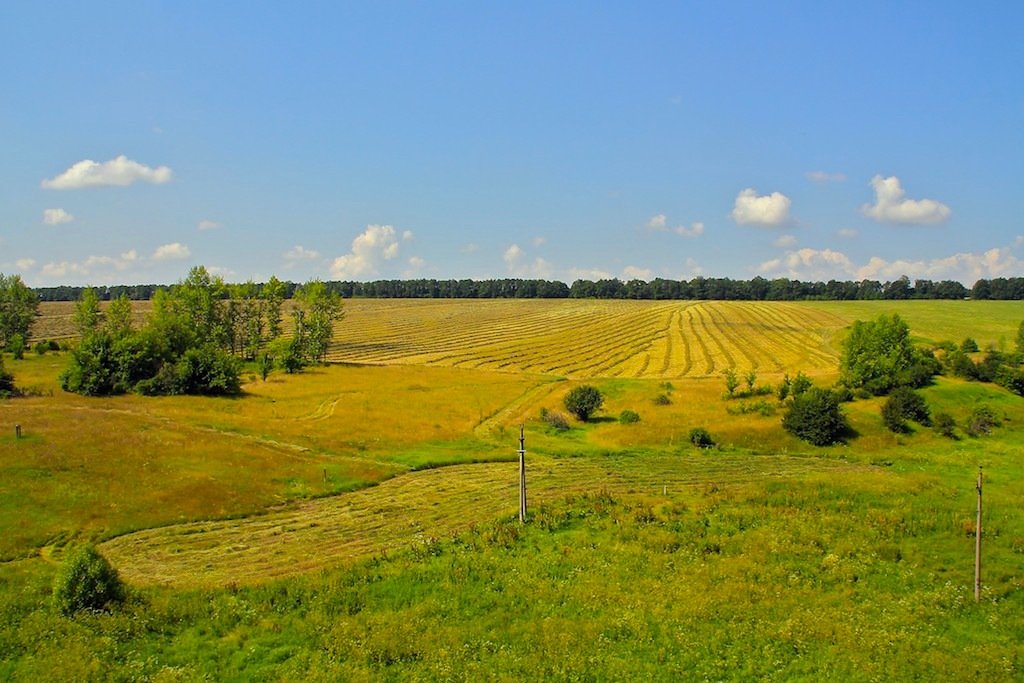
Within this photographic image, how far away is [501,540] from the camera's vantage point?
3350cm

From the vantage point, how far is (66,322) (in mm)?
160500

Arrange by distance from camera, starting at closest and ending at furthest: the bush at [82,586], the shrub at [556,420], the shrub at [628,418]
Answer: the bush at [82,586], the shrub at [556,420], the shrub at [628,418]

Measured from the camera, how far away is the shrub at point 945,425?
6126cm

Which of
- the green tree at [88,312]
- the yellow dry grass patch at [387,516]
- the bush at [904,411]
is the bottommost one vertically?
the yellow dry grass patch at [387,516]

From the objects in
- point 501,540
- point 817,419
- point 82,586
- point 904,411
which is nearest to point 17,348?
point 82,586

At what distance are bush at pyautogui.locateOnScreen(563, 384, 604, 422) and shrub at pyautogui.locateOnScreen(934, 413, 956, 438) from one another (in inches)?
1208

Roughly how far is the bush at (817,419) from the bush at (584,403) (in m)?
17.6

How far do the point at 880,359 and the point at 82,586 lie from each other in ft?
237

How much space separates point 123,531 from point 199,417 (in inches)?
1184

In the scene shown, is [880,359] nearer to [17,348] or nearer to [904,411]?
[904,411]

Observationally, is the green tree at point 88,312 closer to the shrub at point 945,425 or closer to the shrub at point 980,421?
the shrub at point 945,425

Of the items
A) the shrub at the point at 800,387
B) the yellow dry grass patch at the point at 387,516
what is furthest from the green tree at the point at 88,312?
the shrub at the point at 800,387

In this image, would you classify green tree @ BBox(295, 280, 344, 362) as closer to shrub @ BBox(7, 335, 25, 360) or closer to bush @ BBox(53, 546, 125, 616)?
shrub @ BBox(7, 335, 25, 360)

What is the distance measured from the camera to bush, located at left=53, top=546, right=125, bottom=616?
24.7 m
